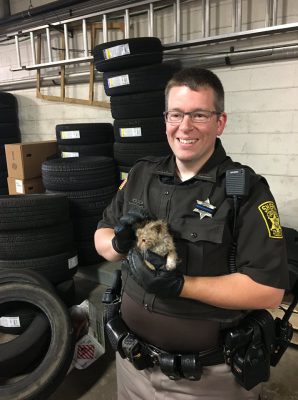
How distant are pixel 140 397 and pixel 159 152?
1.98 metres

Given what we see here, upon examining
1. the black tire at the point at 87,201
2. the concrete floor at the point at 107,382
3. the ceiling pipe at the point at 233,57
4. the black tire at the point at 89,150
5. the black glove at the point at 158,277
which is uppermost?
the ceiling pipe at the point at 233,57

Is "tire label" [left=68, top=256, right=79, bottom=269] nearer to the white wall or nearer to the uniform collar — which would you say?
the uniform collar

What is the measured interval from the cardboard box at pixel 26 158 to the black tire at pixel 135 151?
1.12 metres

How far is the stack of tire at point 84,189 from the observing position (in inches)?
107

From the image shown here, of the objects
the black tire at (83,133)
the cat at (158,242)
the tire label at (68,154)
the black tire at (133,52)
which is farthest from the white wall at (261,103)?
the cat at (158,242)

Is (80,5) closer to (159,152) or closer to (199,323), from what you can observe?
(159,152)

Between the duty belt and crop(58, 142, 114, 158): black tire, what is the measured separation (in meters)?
2.39

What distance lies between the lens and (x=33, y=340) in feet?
6.16

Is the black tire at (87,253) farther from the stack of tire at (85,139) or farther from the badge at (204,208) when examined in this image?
the badge at (204,208)

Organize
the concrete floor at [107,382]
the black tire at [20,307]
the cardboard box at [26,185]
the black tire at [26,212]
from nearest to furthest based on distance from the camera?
the concrete floor at [107,382] < the black tire at [20,307] < the black tire at [26,212] < the cardboard box at [26,185]

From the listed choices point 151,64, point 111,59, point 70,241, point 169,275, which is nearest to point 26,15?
point 111,59

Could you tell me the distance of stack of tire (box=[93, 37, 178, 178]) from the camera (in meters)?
2.60

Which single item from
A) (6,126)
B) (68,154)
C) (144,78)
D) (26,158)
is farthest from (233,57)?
(6,126)

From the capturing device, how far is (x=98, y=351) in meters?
2.06
